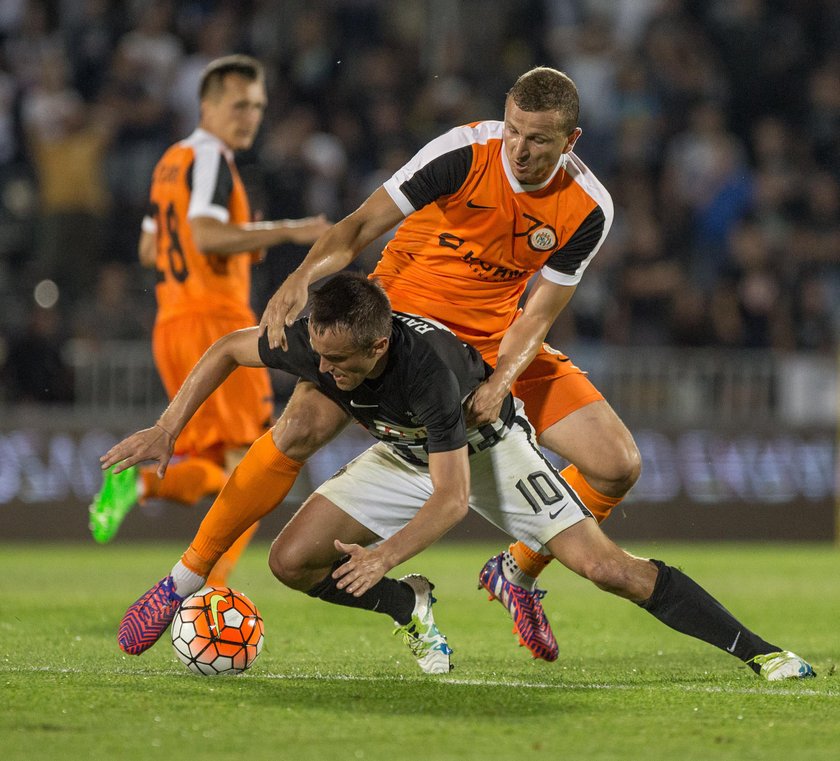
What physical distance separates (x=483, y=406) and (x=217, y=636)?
49.8 inches

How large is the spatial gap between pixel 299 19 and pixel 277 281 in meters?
3.90

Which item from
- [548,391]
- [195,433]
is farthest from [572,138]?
[195,433]

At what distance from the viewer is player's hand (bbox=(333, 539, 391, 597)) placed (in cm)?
473

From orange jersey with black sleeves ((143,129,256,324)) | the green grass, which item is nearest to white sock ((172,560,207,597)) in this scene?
the green grass

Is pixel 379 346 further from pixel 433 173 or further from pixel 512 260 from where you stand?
pixel 512 260

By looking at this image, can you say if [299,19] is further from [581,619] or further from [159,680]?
[159,680]

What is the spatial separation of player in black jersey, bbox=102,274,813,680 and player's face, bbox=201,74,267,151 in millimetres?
2370

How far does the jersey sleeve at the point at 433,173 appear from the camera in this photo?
18.8ft

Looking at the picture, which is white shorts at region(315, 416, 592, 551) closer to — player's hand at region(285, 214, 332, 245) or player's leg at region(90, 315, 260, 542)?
player's hand at region(285, 214, 332, 245)

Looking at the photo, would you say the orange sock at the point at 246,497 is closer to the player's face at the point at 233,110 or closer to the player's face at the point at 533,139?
the player's face at the point at 533,139

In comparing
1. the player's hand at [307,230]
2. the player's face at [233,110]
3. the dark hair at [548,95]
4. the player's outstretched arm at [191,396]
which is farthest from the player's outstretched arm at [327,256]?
the player's face at [233,110]

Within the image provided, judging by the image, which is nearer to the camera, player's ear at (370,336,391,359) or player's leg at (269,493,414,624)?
player's ear at (370,336,391,359)

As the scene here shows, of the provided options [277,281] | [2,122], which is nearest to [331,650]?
[277,281]

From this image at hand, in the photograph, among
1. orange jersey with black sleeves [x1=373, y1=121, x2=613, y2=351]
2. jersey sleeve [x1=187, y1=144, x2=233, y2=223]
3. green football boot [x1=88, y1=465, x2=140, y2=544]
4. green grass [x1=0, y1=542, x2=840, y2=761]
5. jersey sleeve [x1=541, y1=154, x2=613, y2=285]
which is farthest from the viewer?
jersey sleeve [x1=187, y1=144, x2=233, y2=223]
